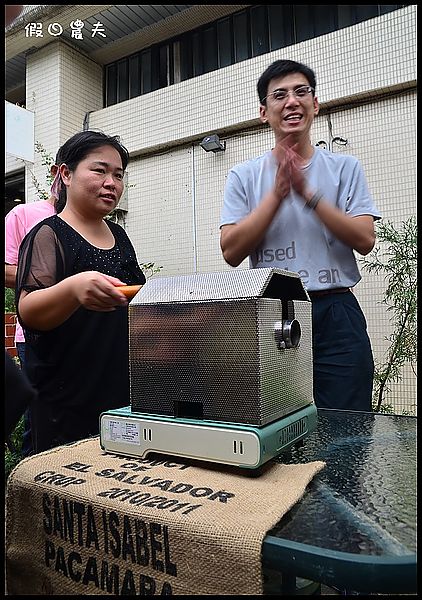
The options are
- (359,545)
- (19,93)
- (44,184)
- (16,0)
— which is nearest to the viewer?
(359,545)

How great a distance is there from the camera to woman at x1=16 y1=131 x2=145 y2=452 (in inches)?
42.1

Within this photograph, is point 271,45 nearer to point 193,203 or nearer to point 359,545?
point 193,203

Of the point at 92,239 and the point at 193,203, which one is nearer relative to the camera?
the point at 92,239

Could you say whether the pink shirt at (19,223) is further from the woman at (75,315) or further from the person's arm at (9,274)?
the woman at (75,315)

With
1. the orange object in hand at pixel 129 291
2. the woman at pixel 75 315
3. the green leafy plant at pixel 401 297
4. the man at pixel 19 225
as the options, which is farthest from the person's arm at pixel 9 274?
the green leafy plant at pixel 401 297

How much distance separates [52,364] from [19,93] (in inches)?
205

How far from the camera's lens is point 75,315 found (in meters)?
1.14

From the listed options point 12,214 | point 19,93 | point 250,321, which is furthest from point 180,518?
point 19,93

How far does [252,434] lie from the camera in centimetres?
68

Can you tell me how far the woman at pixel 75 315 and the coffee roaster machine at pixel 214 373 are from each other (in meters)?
0.28

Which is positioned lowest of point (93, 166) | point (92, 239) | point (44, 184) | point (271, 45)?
point (92, 239)

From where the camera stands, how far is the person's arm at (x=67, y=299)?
2.91 feet

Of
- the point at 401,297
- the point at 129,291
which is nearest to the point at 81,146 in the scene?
the point at 129,291

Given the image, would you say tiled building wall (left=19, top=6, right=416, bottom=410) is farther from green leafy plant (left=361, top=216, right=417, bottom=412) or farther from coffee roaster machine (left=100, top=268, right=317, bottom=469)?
coffee roaster machine (left=100, top=268, right=317, bottom=469)
